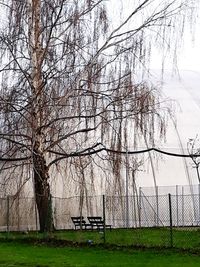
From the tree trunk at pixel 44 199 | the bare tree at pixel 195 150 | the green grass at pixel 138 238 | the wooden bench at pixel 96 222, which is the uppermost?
the bare tree at pixel 195 150

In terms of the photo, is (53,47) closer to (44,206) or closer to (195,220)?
(44,206)

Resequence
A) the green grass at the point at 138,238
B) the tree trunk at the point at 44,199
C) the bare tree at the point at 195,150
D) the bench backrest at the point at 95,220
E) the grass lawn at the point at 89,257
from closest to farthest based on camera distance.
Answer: the grass lawn at the point at 89,257 < the green grass at the point at 138,238 < the tree trunk at the point at 44,199 < the bench backrest at the point at 95,220 < the bare tree at the point at 195,150

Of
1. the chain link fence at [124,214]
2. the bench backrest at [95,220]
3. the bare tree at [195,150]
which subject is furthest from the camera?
the bare tree at [195,150]

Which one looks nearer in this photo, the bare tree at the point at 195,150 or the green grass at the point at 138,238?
the green grass at the point at 138,238

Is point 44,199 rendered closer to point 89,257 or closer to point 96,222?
point 96,222

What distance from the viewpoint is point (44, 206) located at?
23.2 metres

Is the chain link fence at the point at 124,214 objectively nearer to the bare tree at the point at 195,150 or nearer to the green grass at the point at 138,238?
the green grass at the point at 138,238

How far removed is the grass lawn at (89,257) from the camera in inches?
623

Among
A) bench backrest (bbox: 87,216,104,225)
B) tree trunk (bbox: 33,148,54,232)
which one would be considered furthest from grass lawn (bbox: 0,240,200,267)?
bench backrest (bbox: 87,216,104,225)

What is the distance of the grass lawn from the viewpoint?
1581cm

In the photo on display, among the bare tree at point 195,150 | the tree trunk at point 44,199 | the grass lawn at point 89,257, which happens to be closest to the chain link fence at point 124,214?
the tree trunk at point 44,199

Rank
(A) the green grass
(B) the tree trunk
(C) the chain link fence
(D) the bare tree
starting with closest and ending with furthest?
(A) the green grass < (B) the tree trunk < (C) the chain link fence < (D) the bare tree

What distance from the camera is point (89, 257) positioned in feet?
57.7

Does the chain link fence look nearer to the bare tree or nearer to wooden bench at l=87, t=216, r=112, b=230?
wooden bench at l=87, t=216, r=112, b=230
